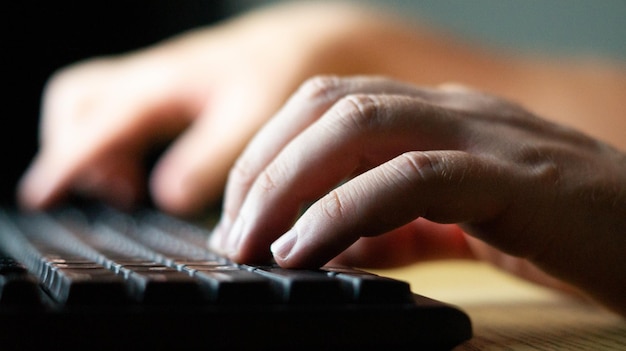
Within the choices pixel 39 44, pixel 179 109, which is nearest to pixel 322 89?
pixel 179 109

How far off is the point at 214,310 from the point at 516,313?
12.7 inches

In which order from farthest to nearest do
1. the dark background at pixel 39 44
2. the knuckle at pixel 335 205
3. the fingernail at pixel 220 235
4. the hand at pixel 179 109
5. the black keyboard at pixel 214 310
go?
the dark background at pixel 39 44 → the hand at pixel 179 109 → the fingernail at pixel 220 235 → the knuckle at pixel 335 205 → the black keyboard at pixel 214 310

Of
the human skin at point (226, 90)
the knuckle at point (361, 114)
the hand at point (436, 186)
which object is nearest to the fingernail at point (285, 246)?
the hand at point (436, 186)

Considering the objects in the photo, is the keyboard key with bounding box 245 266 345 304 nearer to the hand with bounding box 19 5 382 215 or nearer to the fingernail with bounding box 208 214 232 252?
the fingernail with bounding box 208 214 232 252

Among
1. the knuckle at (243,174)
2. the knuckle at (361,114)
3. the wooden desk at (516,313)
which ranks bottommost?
the wooden desk at (516,313)

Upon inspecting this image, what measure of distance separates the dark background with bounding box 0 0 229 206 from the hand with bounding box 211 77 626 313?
1.03m

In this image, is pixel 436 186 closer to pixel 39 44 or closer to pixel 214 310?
pixel 214 310

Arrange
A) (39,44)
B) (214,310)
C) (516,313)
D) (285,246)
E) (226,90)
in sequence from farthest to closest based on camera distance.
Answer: (39,44)
(226,90)
(516,313)
(285,246)
(214,310)

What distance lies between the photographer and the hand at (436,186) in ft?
1.45

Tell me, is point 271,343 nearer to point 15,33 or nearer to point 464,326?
point 464,326

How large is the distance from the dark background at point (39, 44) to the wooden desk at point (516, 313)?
0.95 m

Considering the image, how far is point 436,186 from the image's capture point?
45cm

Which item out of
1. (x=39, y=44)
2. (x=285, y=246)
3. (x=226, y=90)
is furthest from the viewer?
(x=39, y=44)

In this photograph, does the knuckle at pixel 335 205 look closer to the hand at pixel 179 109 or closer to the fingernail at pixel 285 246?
the fingernail at pixel 285 246
